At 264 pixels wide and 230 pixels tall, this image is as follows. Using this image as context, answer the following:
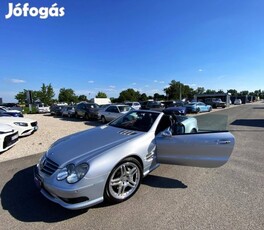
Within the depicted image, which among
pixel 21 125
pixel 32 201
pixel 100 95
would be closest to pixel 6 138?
pixel 21 125

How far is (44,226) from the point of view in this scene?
105 inches

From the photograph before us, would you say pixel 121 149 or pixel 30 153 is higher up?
pixel 121 149

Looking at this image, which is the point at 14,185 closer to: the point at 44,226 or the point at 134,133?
the point at 44,226

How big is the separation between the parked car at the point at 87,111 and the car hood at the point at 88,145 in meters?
12.8

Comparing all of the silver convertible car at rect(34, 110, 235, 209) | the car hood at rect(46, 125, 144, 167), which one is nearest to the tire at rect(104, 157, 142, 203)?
the silver convertible car at rect(34, 110, 235, 209)

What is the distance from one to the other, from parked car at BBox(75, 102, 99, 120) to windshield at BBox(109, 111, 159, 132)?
11.9 m

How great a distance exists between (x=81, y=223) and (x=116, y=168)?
0.88 meters

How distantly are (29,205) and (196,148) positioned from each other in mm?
2997

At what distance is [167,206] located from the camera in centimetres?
308

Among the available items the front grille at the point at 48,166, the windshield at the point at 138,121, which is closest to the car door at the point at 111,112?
the windshield at the point at 138,121

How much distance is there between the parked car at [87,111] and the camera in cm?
1701

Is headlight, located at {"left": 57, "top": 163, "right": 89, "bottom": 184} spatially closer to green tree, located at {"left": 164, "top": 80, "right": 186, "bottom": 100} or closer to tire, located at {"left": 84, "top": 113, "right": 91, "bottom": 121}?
tire, located at {"left": 84, "top": 113, "right": 91, "bottom": 121}

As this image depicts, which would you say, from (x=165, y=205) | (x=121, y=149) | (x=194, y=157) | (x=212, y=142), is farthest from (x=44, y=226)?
(x=212, y=142)

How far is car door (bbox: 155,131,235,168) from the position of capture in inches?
141
